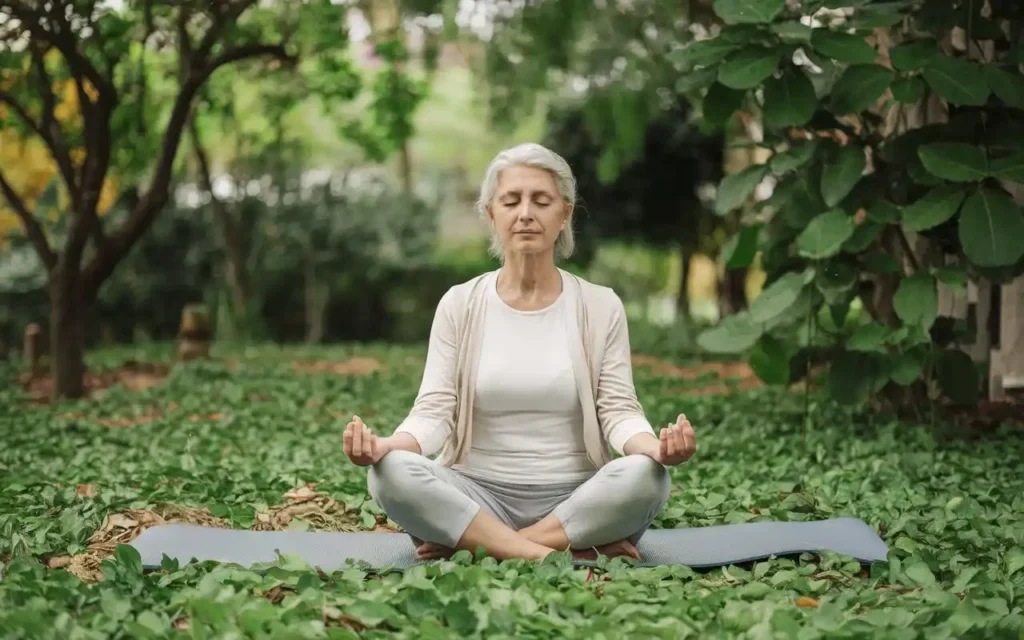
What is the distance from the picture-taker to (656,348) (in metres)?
11.0

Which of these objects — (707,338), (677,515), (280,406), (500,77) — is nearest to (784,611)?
(677,515)

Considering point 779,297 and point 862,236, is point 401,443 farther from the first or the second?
point 862,236

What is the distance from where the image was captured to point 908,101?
474cm

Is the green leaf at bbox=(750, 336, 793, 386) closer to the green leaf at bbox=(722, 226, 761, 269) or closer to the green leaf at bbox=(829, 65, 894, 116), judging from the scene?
the green leaf at bbox=(722, 226, 761, 269)

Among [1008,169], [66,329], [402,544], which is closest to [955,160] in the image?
[1008,169]

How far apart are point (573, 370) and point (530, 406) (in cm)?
16

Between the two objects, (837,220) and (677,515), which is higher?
(837,220)

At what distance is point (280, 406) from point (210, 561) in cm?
375

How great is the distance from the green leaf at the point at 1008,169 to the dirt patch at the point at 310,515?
2.87m

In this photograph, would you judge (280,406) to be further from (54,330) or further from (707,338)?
(707,338)

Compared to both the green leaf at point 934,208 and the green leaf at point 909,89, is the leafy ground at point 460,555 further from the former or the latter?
the green leaf at point 909,89

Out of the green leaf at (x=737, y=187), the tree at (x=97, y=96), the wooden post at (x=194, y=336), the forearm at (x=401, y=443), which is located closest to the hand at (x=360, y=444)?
the forearm at (x=401, y=443)

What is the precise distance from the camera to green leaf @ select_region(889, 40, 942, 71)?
4.73 metres

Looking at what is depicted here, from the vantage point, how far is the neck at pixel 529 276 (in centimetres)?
326
